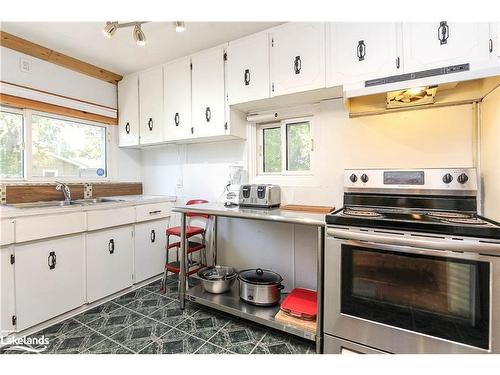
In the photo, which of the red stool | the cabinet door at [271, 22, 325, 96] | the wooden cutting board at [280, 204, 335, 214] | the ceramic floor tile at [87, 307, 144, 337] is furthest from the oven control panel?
the ceramic floor tile at [87, 307, 144, 337]

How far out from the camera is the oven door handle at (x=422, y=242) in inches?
44.3

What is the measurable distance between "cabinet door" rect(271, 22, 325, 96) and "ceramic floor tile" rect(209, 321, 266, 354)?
6.06ft

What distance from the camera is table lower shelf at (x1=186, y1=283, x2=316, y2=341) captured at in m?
1.63

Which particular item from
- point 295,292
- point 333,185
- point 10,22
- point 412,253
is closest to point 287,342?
point 295,292

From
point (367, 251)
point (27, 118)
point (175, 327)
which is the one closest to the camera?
point (367, 251)

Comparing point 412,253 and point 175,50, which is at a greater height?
point 175,50

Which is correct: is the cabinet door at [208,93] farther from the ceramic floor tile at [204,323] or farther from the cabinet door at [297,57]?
the ceramic floor tile at [204,323]

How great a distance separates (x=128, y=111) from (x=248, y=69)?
168 centimetres

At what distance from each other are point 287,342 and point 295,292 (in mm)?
375

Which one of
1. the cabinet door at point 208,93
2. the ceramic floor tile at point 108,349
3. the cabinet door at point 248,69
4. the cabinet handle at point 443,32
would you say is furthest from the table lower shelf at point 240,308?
the cabinet handle at point 443,32

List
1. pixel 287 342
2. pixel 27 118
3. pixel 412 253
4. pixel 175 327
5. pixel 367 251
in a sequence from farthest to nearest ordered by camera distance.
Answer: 1. pixel 27 118
2. pixel 175 327
3. pixel 287 342
4. pixel 367 251
5. pixel 412 253

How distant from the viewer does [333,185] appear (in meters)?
2.08

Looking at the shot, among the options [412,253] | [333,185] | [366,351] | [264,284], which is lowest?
[366,351]

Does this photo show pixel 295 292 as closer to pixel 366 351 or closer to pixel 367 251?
pixel 366 351
